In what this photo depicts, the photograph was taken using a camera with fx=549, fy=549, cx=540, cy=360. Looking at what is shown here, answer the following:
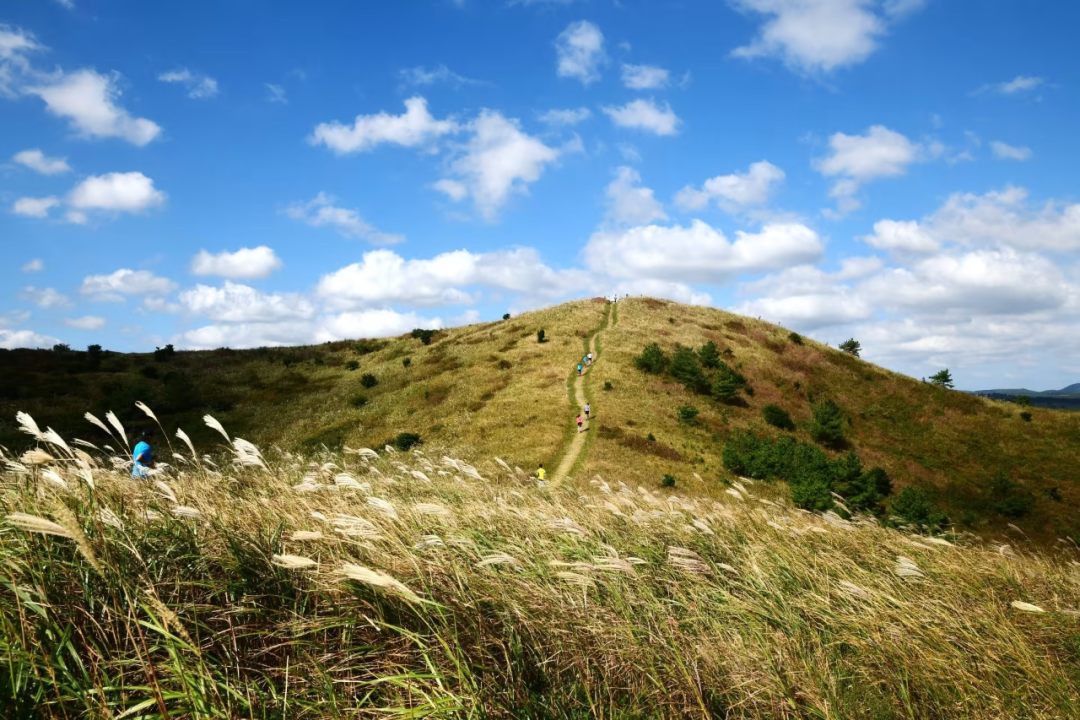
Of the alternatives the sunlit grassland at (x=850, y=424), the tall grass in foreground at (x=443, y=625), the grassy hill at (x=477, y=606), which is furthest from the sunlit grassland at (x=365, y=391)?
the tall grass in foreground at (x=443, y=625)

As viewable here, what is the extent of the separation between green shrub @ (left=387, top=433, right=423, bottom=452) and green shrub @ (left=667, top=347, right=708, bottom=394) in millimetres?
28359

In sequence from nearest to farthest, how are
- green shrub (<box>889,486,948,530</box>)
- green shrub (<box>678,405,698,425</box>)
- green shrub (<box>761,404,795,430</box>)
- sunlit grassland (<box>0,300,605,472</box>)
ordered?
green shrub (<box>889,486,948,530</box>) < sunlit grassland (<box>0,300,605,472</box>) < green shrub (<box>678,405,698,425</box>) < green shrub (<box>761,404,795,430</box>)

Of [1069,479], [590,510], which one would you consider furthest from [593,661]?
[1069,479]

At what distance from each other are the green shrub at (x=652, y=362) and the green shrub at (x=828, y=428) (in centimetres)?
1571

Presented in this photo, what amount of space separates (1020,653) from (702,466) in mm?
38486

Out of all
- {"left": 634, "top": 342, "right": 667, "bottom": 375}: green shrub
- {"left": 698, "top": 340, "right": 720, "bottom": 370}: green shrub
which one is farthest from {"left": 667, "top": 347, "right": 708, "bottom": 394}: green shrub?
{"left": 698, "top": 340, "right": 720, "bottom": 370}: green shrub

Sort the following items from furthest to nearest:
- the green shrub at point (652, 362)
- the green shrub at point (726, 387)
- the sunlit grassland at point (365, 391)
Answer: the green shrub at point (652, 362), the green shrub at point (726, 387), the sunlit grassland at point (365, 391)

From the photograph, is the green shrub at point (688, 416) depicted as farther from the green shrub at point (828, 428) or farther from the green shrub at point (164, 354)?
the green shrub at point (164, 354)

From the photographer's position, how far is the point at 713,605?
15.7 feet

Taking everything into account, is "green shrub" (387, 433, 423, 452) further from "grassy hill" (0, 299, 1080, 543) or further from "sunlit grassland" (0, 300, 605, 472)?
"sunlit grassland" (0, 300, 605, 472)

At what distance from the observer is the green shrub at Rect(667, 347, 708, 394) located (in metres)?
56.7

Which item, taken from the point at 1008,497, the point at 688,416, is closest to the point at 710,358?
the point at 688,416

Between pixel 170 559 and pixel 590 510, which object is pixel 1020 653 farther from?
pixel 170 559

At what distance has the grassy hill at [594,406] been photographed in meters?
42.9
